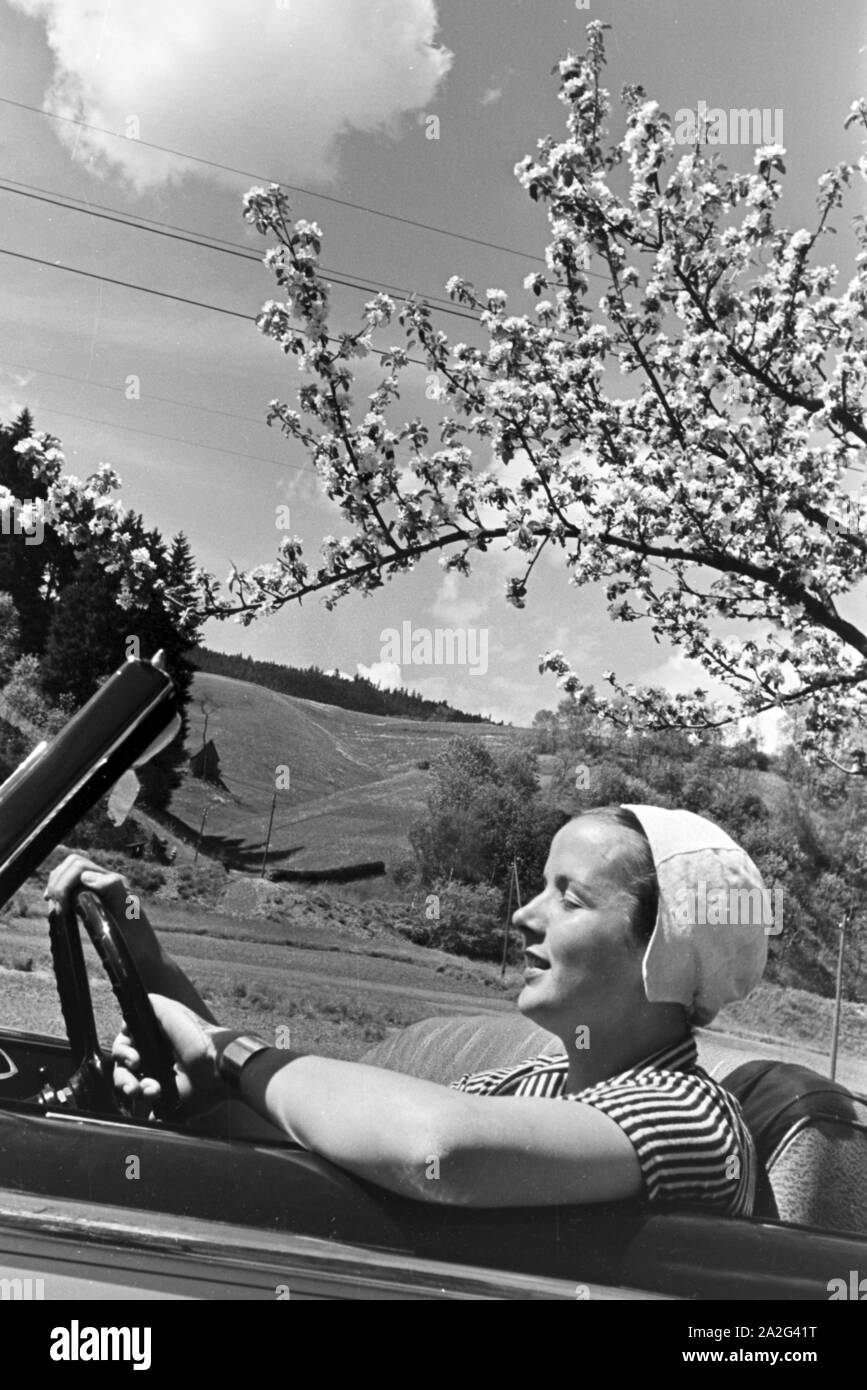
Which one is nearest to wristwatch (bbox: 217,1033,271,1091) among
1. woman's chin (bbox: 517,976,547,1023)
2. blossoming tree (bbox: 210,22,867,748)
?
woman's chin (bbox: 517,976,547,1023)

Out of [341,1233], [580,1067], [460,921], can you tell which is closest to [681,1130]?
[580,1067]

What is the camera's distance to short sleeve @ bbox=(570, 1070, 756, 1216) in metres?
1.19

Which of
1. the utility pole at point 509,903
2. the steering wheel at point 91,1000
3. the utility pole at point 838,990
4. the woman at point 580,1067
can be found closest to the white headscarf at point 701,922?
the woman at point 580,1067

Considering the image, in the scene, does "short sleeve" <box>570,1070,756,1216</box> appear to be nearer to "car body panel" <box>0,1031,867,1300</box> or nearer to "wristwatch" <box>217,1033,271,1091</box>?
"car body panel" <box>0,1031,867,1300</box>

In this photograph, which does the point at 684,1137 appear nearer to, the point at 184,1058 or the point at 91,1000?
the point at 184,1058

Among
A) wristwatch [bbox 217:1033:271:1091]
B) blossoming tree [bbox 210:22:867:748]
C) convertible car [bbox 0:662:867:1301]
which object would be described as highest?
blossoming tree [bbox 210:22:867:748]

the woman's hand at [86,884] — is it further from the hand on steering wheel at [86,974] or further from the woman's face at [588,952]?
the woman's face at [588,952]

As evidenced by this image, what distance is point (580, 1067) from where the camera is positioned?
4.48 ft

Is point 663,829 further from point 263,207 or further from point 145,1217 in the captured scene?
point 263,207

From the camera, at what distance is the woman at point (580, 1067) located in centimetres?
113

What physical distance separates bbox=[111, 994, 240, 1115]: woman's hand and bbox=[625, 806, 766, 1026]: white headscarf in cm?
47

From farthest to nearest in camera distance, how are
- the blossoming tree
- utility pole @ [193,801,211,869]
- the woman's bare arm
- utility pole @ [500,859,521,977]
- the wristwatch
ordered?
the blossoming tree
utility pole @ [193,801,211,869]
utility pole @ [500,859,521,977]
the wristwatch
the woman's bare arm

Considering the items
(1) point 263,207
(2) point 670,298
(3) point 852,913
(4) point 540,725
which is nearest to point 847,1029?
(3) point 852,913

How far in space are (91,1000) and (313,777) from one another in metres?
0.70
